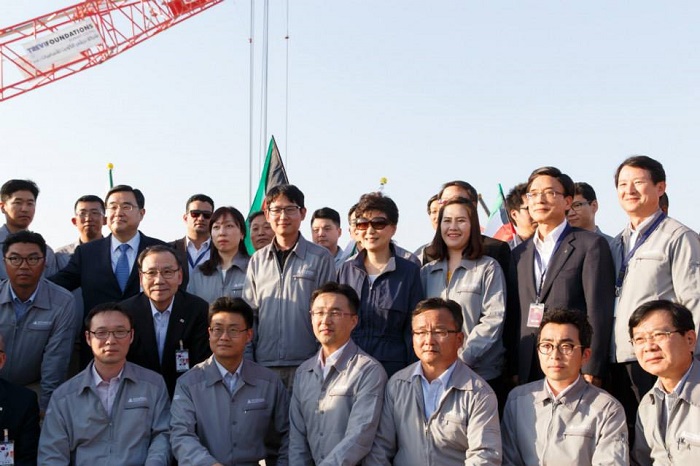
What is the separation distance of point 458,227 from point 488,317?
65 cm

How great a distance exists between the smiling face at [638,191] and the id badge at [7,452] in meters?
4.28

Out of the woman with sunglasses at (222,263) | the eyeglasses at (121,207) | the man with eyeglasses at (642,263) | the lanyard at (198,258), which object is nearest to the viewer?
the man with eyeglasses at (642,263)

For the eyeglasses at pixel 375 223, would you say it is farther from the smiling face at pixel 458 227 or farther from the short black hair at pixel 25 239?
the short black hair at pixel 25 239

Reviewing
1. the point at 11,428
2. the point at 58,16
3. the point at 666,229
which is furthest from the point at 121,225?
the point at 58,16

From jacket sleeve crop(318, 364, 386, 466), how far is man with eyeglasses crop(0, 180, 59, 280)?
10.6 ft

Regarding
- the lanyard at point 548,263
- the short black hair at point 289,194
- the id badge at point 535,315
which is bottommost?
the id badge at point 535,315

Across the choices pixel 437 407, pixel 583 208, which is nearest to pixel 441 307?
pixel 437 407

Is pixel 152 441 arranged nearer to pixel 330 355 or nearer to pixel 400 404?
pixel 330 355

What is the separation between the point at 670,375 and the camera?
4.08 m

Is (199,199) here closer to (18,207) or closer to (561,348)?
(18,207)

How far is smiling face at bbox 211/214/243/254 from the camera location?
591 cm

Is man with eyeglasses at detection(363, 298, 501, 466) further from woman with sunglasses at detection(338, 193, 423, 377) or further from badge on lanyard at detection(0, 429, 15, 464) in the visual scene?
badge on lanyard at detection(0, 429, 15, 464)

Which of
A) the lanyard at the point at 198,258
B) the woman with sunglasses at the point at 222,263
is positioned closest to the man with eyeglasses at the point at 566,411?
the woman with sunglasses at the point at 222,263

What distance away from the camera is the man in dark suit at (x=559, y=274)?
4.50 meters
